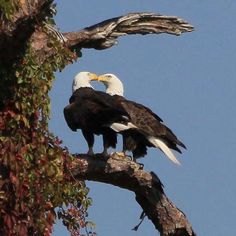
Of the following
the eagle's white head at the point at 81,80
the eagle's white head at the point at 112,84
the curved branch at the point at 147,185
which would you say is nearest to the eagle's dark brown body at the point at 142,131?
the curved branch at the point at 147,185

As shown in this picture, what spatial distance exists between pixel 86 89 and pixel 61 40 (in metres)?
1.60

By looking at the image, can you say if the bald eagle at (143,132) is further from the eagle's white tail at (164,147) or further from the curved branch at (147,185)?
the curved branch at (147,185)

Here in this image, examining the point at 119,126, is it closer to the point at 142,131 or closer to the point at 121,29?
the point at 142,131

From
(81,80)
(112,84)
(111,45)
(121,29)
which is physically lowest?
(111,45)

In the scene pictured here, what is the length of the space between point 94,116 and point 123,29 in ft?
2.26

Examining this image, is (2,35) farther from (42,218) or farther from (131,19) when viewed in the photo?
(131,19)

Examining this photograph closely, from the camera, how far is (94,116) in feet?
29.5

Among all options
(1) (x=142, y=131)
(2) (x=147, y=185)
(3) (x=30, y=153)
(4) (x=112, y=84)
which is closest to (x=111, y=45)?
(1) (x=142, y=131)

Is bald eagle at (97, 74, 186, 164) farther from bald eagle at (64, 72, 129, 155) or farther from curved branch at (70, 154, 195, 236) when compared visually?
curved branch at (70, 154, 195, 236)

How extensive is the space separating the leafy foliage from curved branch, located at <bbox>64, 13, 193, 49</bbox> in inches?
26.4

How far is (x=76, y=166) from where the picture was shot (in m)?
8.15

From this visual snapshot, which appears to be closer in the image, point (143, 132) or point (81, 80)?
point (143, 132)

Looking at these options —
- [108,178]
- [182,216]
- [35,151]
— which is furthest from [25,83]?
[182,216]

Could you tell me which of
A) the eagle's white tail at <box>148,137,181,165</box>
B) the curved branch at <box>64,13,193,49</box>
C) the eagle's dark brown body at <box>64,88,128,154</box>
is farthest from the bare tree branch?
the eagle's white tail at <box>148,137,181,165</box>
